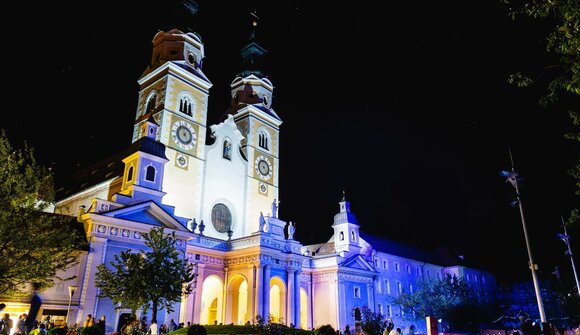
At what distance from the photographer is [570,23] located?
9.16 metres

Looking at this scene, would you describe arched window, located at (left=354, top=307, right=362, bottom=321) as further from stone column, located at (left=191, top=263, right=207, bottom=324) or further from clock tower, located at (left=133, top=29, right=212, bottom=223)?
clock tower, located at (left=133, top=29, right=212, bottom=223)

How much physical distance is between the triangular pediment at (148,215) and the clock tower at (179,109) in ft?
21.1

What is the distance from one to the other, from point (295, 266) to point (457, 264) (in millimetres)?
37665

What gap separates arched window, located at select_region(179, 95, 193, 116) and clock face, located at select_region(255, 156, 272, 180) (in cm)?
1002

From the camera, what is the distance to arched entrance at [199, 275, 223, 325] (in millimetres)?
37312

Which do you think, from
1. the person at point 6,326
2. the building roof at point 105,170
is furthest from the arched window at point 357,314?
the person at point 6,326

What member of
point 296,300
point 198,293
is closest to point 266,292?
point 296,300

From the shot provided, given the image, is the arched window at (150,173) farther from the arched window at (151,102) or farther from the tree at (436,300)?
the tree at (436,300)

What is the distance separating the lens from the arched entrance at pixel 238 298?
36.5 metres

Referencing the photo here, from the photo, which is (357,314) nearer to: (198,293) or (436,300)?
(436,300)

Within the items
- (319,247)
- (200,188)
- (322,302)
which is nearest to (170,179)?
(200,188)

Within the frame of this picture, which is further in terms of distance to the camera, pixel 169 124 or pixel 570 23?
pixel 169 124

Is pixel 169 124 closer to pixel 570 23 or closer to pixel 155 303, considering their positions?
pixel 155 303

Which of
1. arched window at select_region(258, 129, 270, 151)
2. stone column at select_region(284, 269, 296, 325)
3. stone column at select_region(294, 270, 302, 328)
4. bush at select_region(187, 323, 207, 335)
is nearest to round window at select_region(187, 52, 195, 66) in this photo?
arched window at select_region(258, 129, 270, 151)
